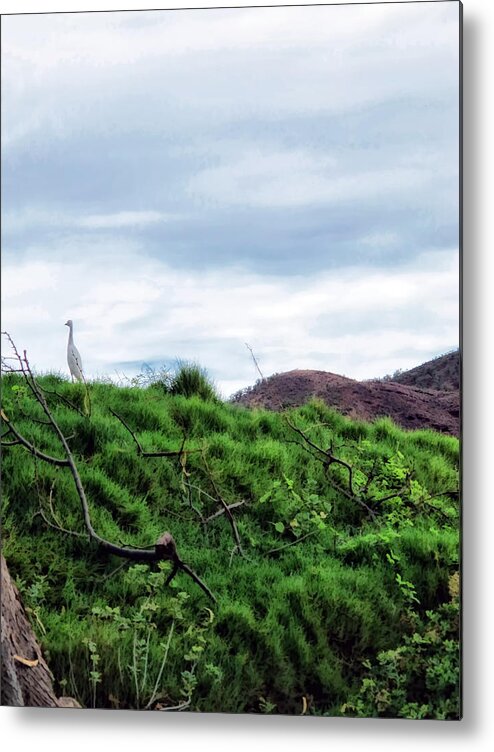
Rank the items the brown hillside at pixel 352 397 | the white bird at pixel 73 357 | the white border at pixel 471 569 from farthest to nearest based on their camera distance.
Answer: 1. the white bird at pixel 73 357
2. the brown hillside at pixel 352 397
3. the white border at pixel 471 569

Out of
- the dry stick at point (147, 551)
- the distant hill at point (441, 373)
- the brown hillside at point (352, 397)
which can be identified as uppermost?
the distant hill at point (441, 373)

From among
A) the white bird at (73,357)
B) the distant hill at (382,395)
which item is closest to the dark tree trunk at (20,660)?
the white bird at (73,357)

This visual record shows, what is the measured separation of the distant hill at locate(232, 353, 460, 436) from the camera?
3.14 metres

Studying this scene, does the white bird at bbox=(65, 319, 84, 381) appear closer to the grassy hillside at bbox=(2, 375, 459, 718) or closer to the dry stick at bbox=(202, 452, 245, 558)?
the grassy hillside at bbox=(2, 375, 459, 718)

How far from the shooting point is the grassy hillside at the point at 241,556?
3109 mm

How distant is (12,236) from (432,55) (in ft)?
4.89

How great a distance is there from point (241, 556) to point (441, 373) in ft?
2.83

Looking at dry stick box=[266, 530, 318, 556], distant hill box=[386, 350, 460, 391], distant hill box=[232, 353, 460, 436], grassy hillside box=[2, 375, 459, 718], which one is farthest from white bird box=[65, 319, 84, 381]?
distant hill box=[386, 350, 460, 391]

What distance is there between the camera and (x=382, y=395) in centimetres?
323

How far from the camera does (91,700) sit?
319 cm

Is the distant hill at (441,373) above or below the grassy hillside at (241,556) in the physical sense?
above

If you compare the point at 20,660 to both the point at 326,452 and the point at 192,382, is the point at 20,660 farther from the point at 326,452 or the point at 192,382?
the point at 326,452

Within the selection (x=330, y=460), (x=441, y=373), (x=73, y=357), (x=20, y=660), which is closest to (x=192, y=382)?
(x=73, y=357)

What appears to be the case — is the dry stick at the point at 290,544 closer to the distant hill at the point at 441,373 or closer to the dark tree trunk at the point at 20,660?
the distant hill at the point at 441,373
